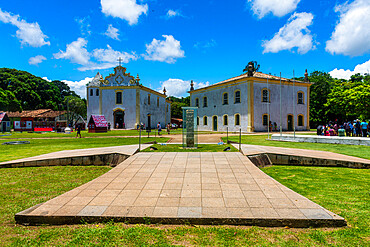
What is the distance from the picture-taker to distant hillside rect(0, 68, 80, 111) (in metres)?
48.7

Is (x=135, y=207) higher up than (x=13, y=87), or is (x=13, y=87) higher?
(x=13, y=87)

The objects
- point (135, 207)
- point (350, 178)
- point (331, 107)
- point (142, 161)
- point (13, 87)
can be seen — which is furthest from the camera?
point (13, 87)

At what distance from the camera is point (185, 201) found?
427cm

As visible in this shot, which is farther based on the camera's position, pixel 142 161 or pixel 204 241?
pixel 142 161

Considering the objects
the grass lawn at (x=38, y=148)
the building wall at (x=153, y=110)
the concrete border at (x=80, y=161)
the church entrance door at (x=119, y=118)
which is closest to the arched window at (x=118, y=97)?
the church entrance door at (x=119, y=118)

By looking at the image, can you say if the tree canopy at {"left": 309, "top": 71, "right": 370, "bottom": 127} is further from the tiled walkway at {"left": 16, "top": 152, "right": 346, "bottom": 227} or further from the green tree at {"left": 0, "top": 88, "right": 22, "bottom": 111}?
the green tree at {"left": 0, "top": 88, "right": 22, "bottom": 111}

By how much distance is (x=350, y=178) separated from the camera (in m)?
6.27

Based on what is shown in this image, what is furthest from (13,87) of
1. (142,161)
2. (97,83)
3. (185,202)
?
(185,202)

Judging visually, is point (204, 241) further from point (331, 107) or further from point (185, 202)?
point (331, 107)

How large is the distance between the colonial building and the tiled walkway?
24.3 m

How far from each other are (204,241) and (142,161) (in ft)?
15.8

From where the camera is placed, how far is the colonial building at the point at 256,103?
2977 cm

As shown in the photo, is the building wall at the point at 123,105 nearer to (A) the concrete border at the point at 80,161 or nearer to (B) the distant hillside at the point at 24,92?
(B) the distant hillside at the point at 24,92

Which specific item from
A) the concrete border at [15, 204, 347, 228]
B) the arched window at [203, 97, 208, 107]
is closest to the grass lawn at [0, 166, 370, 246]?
the concrete border at [15, 204, 347, 228]
